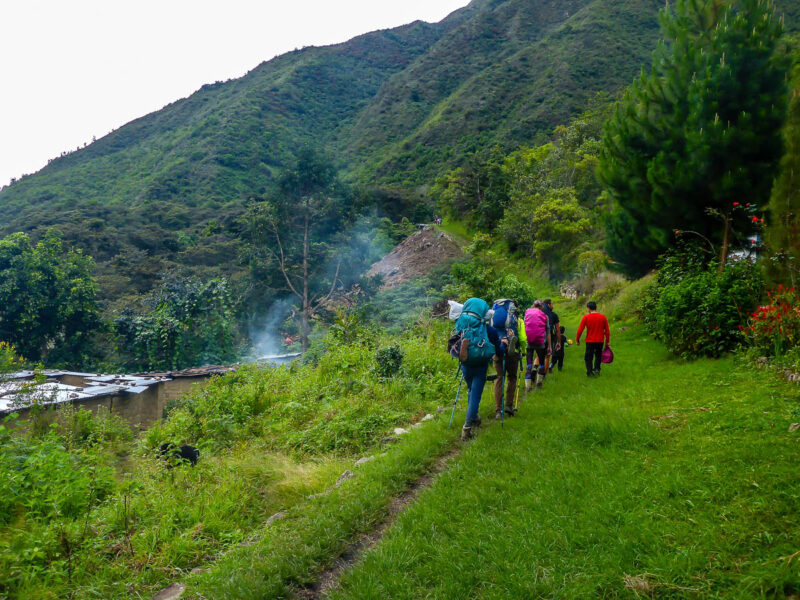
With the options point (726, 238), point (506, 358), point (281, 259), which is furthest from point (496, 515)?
point (281, 259)

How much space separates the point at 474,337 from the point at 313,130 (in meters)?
84.2

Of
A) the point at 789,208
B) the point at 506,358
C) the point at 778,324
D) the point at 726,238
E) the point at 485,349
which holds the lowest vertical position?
the point at 778,324

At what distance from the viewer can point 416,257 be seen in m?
29.2

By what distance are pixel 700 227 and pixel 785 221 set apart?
4316 millimetres

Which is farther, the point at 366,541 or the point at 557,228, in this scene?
the point at 557,228

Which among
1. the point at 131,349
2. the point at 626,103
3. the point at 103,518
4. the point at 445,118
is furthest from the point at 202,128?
the point at 103,518

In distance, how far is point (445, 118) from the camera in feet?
229

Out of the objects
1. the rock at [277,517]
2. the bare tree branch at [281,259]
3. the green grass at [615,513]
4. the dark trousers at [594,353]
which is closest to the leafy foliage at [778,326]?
the green grass at [615,513]

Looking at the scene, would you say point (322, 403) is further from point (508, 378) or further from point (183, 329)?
point (183, 329)

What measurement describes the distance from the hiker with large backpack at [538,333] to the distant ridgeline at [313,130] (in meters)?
27.8

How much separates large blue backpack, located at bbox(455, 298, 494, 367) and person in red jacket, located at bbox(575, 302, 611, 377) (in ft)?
11.3

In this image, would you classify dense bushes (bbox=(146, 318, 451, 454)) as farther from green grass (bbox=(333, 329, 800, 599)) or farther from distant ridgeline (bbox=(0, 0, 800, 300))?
distant ridgeline (bbox=(0, 0, 800, 300))

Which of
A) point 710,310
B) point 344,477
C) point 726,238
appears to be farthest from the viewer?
point 726,238

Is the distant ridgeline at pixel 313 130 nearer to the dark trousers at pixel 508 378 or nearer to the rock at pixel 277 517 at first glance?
the dark trousers at pixel 508 378
